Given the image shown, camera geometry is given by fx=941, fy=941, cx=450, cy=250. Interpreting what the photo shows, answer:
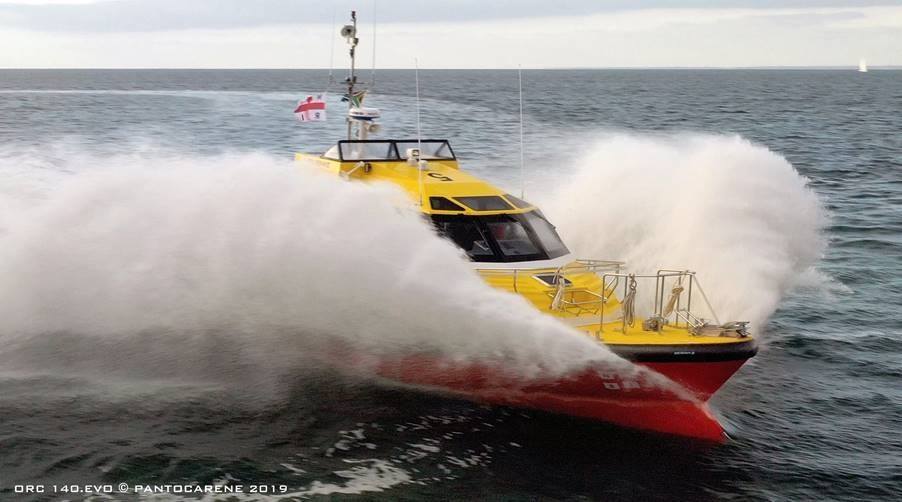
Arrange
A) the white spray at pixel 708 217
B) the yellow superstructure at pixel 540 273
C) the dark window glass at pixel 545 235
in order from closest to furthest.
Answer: the yellow superstructure at pixel 540 273
the dark window glass at pixel 545 235
the white spray at pixel 708 217

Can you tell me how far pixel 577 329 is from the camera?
1094 centimetres

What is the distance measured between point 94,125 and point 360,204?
37617mm

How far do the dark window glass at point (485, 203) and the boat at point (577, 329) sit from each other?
0.02 m

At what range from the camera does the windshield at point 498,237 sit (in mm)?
12266

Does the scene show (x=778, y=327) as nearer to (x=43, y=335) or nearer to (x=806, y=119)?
(x=43, y=335)

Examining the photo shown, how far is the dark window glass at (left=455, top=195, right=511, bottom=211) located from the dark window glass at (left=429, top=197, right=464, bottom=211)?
140mm

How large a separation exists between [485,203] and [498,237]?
54 cm

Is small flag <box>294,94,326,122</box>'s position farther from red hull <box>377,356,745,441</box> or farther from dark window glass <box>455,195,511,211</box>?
red hull <box>377,356,745,441</box>

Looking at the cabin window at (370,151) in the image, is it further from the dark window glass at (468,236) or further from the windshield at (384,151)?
the dark window glass at (468,236)

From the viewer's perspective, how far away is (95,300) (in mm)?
12062

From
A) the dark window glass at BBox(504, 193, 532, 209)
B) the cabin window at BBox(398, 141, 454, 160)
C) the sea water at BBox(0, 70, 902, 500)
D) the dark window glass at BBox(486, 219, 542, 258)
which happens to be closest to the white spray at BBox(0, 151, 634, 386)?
the sea water at BBox(0, 70, 902, 500)

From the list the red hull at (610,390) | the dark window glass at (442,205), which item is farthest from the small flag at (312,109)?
the red hull at (610,390)

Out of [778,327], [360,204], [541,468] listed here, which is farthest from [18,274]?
[778,327]

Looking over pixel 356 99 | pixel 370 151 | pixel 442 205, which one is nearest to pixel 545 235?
pixel 442 205
